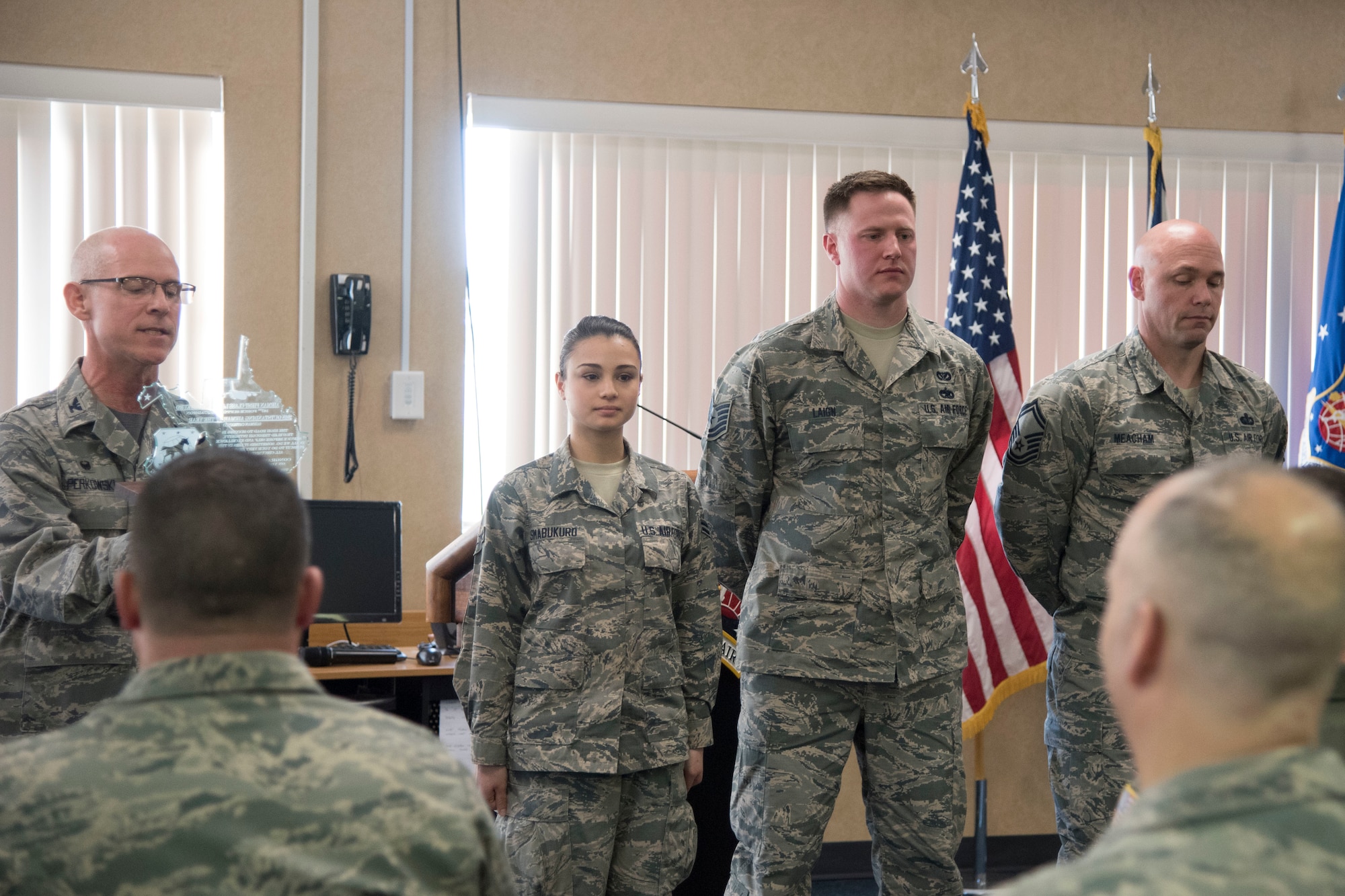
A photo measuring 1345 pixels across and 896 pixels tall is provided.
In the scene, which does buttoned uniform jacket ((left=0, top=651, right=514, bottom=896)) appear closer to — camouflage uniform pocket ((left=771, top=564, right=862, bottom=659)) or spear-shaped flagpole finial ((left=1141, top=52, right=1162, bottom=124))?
camouflage uniform pocket ((left=771, top=564, right=862, bottom=659))

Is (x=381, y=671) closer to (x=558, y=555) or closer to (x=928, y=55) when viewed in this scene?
(x=558, y=555)

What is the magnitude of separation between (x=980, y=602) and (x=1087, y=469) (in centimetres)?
103

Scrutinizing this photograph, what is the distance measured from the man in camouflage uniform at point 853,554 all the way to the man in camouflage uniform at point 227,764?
142 centimetres

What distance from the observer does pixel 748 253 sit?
13.1ft

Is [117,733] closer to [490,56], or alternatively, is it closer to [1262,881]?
[1262,881]

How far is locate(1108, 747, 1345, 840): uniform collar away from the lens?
0.80m

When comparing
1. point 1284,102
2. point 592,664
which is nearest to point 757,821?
point 592,664

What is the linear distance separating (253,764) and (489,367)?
116 inches

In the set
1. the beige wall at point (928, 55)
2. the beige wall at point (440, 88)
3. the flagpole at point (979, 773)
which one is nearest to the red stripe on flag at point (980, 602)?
the flagpole at point (979, 773)

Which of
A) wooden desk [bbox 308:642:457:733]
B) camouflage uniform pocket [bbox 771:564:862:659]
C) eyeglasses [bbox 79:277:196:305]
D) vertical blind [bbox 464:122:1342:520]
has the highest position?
vertical blind [bbox 464:122:1342:520]

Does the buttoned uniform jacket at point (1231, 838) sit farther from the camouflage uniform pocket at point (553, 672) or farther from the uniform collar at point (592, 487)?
the uniform collar at point (592, 487)

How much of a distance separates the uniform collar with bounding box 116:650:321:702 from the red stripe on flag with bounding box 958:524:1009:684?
112 inches

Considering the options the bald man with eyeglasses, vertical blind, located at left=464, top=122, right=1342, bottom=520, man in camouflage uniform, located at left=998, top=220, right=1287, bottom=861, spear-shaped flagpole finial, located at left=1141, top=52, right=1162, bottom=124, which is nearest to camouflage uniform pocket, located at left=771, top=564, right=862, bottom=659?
man in camouflage uniform, located at left=998, top=220, right=1287, bottom=861

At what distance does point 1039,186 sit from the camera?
4129 mm
